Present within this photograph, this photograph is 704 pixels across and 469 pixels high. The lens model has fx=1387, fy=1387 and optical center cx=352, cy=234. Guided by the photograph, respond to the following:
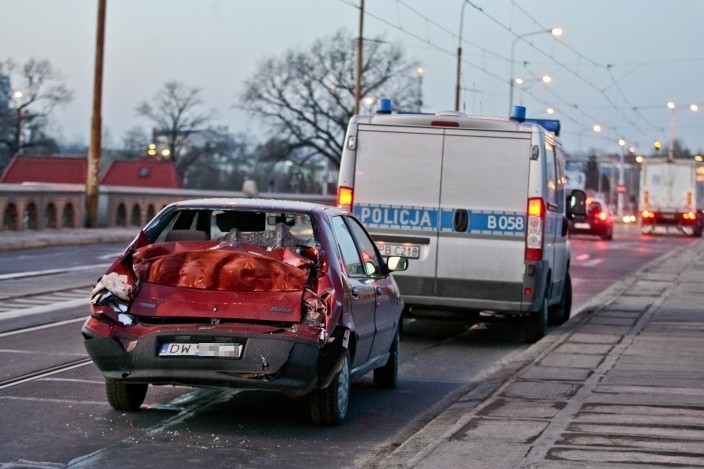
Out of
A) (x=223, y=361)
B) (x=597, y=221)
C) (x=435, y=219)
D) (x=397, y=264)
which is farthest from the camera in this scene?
(x=597, y=221)

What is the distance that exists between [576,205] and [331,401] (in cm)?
965

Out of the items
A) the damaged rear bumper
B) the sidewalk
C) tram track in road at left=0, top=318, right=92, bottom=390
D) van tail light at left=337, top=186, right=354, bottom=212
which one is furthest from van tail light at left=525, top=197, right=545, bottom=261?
the damaged rear bumper

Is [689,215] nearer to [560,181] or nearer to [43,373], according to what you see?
[560,181]

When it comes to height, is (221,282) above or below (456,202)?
below

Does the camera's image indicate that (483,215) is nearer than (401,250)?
Yes

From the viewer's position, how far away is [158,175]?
9275 centimetres

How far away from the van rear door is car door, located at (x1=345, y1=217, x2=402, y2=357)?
11.7ft

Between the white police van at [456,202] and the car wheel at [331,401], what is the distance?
5.53m

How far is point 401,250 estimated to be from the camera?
14852mm

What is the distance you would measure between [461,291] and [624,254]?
91.1 feet

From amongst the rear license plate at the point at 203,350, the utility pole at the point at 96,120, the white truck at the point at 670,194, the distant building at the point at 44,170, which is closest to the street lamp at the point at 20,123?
the distant building at the point at 44,170

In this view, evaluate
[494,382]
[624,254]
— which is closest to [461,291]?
[494,382]

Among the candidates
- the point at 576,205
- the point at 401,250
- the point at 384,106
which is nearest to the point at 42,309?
the point at 401,250

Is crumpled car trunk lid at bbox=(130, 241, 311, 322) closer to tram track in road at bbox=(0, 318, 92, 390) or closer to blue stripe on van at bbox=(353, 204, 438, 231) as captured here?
tram track in road at bbox=(0, 318, 92, 390)
